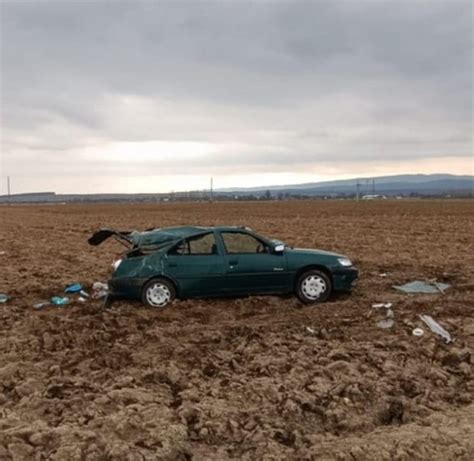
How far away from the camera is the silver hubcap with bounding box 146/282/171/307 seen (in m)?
8.80

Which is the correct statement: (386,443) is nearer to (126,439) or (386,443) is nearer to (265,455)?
(265,455)

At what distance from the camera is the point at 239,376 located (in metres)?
5.64

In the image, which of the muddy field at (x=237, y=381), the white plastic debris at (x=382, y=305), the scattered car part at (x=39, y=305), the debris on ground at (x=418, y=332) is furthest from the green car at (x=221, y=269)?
the debris on ground at (x=418, y=332)

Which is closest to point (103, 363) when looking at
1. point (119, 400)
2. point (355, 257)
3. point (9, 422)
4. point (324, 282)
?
point (119, 400)

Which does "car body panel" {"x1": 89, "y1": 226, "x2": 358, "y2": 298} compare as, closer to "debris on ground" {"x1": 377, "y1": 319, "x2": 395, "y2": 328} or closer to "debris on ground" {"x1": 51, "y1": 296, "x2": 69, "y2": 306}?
"debris on ground" {"x1": 51, "y1": 296, "x2": 69, "y2": 306}

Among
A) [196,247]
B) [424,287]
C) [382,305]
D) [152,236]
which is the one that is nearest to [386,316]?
[382,305]

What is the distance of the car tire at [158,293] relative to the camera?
8797mm

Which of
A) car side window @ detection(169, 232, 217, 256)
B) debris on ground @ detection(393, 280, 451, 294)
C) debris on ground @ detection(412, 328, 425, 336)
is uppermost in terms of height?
car side window @ detection(169, 232, 217, 256)

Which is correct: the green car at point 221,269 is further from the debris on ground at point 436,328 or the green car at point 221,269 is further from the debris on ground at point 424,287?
the debris on ground at point 436,328

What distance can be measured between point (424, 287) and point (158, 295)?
16.5ft

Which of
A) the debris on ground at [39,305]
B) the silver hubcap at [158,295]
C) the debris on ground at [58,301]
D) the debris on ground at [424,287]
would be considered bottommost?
the debris on ground at [424,287]

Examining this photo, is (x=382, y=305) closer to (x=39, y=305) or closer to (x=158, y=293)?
(x=158, y=293)

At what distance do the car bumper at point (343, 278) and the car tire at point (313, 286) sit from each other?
0.16 meters

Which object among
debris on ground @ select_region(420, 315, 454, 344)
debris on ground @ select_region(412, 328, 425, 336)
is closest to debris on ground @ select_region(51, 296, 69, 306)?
debris on ground @ select_region(412, 328, 425, 336)
